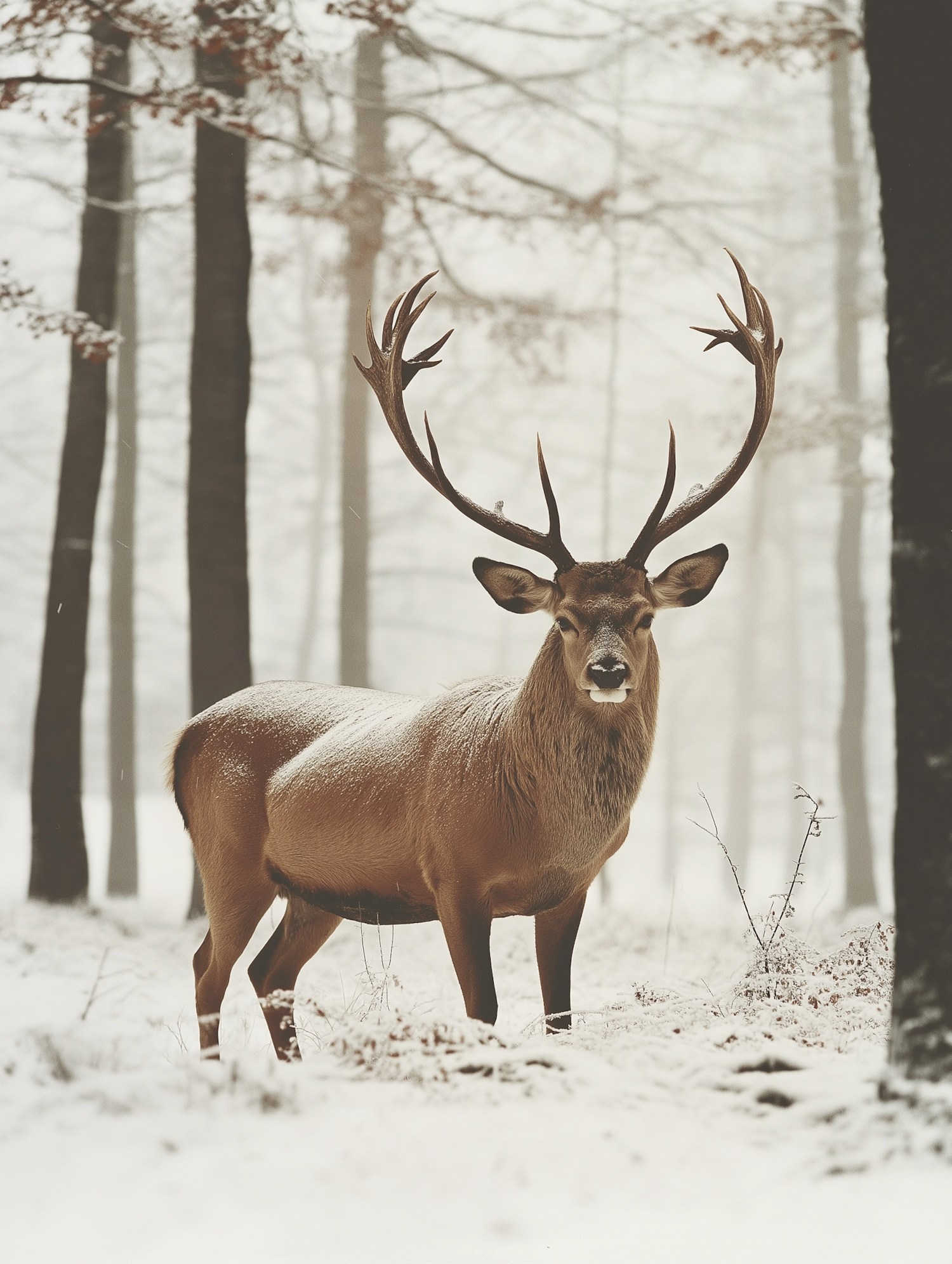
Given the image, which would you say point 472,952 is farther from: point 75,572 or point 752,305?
point 75,572

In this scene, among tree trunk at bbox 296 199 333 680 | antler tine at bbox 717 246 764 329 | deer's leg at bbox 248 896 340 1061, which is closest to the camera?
antler tine at bbox 717 246 764 329

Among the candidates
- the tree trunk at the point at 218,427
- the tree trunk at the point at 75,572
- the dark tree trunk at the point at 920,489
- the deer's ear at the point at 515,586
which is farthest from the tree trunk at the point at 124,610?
the dark tree trunk at the point at 920,489

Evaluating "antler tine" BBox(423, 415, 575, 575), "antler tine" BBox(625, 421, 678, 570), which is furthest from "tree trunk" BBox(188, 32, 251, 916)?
"antler tine" BBox(625, 421, 678, 570)

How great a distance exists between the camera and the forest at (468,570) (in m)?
3.17

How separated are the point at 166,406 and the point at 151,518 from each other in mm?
4362

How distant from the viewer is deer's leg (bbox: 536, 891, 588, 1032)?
4.56 metres

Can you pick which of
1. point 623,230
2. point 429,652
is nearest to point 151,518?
point 429,652

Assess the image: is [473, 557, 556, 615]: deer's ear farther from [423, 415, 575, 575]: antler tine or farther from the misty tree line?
the misty tree line

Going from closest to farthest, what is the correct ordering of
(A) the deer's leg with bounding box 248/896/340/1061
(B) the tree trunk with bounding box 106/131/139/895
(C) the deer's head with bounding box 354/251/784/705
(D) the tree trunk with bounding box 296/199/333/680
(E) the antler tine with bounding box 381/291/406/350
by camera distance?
1. (C) the deer's head with bounding box 354/251/784/705
2. (E) the antler tine with bounding box 381/291/406/350
3. (A) the deer's leg with bounding box 248/896/340/1061
4. (B) the tree trunk with bounding box 106/131/139/895
5. (D) the tree trunk with bounding box 296/199/333/680

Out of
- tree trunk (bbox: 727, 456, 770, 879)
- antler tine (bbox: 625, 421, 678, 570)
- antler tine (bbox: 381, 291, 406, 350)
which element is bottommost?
tree trunk (bbox: 727, 456, 770, 879)

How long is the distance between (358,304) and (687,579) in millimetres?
9410

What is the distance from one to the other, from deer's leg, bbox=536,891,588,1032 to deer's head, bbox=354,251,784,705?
79 centimetres

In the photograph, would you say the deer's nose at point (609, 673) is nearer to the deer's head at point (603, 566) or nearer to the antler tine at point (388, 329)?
the deer's head at point (603, 566)

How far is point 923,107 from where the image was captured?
3.55 m
